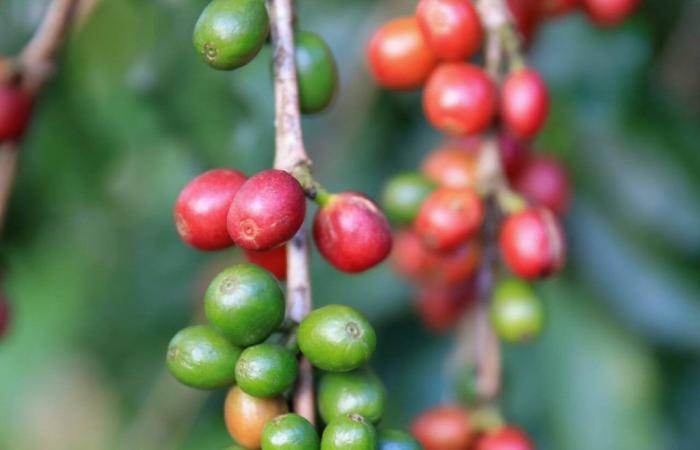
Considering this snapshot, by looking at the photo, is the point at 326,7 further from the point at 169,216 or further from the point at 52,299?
the point at 52,299

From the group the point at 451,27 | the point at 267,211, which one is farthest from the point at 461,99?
the point at 267,211

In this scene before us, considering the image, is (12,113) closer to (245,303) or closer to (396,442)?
(245,303)

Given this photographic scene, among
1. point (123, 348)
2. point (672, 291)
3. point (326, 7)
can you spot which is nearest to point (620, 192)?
point (672, 291)

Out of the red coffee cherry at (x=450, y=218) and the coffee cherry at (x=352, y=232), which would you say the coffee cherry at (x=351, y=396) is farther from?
the red coffee cherry at (x=450, y=218)

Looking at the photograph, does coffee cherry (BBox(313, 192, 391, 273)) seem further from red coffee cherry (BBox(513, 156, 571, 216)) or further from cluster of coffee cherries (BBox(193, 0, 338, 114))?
red coffee cherry (BBox(513, 156, 571, 216))

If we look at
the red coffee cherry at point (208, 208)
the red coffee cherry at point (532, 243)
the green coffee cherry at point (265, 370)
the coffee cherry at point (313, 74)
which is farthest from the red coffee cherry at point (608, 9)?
the green coffee cherry at point (265, 370)
